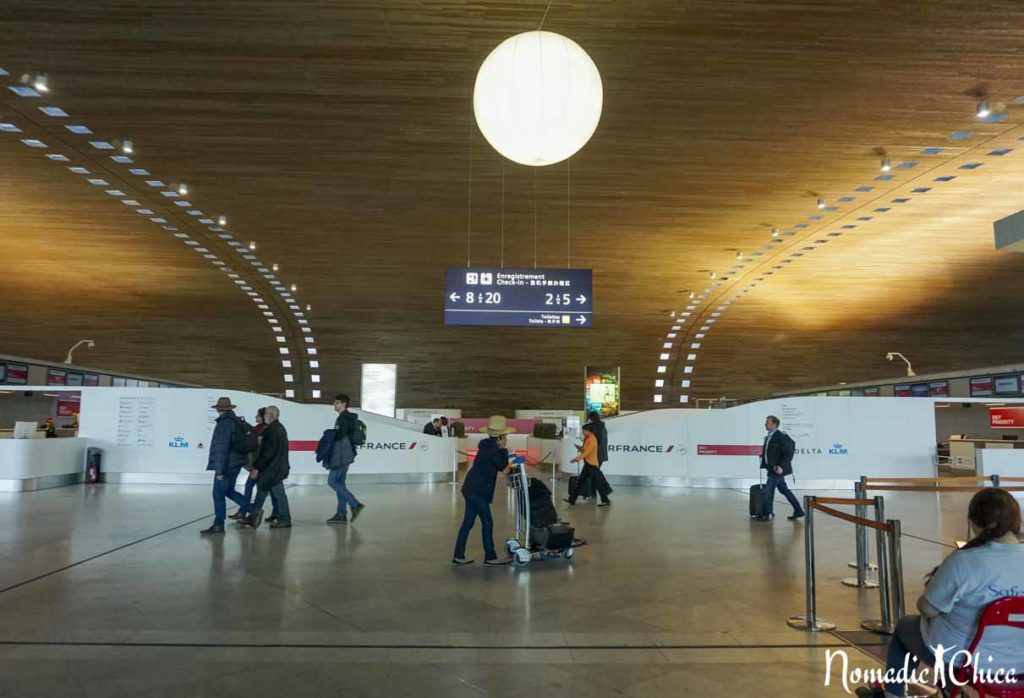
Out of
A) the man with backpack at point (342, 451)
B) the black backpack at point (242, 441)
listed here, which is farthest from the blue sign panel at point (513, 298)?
the black backpack at point (242, 441)

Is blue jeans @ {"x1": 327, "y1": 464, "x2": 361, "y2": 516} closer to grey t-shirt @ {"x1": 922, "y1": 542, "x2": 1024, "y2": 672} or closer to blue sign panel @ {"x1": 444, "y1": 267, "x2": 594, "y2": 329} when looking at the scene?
blue sign panel @ {"x1": 444, "y1": 267, "x2": 594, "y2": 329}

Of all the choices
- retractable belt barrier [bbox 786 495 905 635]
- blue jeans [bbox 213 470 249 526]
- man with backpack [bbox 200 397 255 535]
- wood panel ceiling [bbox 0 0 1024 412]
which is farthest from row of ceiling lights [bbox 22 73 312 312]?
retractable belt barrier [bbox 786 495 905 635]

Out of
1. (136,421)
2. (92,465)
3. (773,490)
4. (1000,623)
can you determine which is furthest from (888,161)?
(92,465)

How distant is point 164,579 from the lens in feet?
17.7

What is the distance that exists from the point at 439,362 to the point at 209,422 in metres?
15.7

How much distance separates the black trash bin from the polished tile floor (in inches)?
173

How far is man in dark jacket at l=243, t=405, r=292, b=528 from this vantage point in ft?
25.8

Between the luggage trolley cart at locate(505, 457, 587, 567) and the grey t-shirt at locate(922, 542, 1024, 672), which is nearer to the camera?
the grey t-shirt at locate(922, 542, 1024, 672)

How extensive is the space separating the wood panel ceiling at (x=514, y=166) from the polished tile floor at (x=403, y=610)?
19.2 feet

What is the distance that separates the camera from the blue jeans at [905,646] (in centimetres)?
282

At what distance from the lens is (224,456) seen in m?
7.58

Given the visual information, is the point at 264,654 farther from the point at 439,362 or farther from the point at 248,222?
the point at 439,362

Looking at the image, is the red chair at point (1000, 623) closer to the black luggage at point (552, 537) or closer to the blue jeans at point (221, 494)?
the black luggage at point (552, 537)

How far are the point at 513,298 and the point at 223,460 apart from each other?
4.84m
